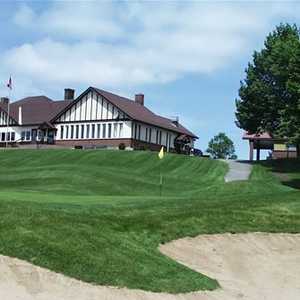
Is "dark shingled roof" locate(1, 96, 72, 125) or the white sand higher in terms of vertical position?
"dark shingled roof" locate(1, 96, 72, 125)

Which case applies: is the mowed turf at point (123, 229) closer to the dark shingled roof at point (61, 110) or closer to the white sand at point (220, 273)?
the white sand at point (220, 273)

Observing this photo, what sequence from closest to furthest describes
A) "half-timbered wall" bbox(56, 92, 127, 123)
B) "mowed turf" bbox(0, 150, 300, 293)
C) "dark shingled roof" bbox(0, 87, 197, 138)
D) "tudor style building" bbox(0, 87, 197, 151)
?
"mowed turf" bbox(0, 150, 300, 293), "tudor style building" bbox(0, 87, 197, 151), "half-timbered wall" bbox(56, 92, 127, 123), "dark shingled roof" bbox(0, 87, 197, 138)

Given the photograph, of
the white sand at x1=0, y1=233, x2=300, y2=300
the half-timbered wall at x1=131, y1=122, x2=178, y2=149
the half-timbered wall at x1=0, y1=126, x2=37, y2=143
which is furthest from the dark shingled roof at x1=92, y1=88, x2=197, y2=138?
the white sand at x1=0, y1=233, x2=300, y2=300

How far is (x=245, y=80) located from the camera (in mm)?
67188

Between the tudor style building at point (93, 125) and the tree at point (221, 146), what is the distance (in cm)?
6400

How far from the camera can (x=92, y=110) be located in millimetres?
84938

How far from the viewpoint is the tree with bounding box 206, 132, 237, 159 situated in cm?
16175

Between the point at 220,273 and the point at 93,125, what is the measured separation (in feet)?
226

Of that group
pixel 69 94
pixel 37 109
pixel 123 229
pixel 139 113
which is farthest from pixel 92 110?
pixel 123 229

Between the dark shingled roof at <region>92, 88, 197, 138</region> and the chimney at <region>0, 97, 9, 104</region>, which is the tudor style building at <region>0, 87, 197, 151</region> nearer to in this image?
the dark shingled roof at <region>92, 88, 197, 138</region>

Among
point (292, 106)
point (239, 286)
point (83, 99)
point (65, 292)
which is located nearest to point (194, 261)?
point (239, 286)

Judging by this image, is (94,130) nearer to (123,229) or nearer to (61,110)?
(61,110)

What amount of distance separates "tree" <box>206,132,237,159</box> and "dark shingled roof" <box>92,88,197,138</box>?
6515cm

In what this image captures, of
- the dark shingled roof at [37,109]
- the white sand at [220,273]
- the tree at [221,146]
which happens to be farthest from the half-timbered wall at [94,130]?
the tree at [221,146]
